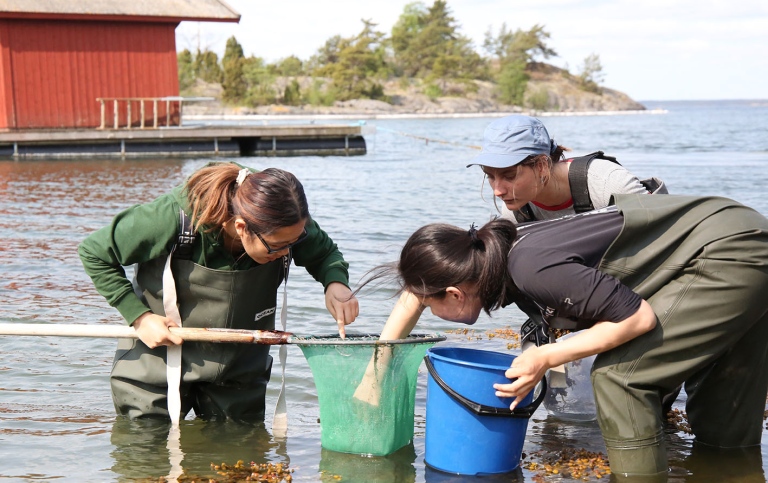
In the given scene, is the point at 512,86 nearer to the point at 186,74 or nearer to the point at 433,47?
the point at 433,47

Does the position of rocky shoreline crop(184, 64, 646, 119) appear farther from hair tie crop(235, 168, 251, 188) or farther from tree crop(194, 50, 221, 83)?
hair tie crop(235, 168, 251, 188)

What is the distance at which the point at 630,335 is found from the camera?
2.93 metres

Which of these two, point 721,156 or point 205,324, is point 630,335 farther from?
point 721,156

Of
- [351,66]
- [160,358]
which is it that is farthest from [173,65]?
[351,66]

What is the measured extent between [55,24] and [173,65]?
3.34m

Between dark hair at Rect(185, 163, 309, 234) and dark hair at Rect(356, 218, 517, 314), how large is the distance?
494mm

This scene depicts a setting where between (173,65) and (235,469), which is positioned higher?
(173,65)

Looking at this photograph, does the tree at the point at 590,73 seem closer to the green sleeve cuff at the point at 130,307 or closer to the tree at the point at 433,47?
the tree at the point at 433,47

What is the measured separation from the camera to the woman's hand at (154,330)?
11.4 ft

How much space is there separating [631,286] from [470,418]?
0.77 meters

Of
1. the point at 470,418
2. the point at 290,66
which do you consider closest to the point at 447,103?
the point at 290,66

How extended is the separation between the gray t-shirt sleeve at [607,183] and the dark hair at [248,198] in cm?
114

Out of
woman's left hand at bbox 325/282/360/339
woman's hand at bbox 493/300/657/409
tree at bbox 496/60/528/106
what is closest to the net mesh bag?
woman's left hand at bbox 325/282/360/339

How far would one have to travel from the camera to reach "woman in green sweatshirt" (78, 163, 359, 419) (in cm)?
331
